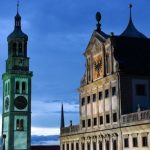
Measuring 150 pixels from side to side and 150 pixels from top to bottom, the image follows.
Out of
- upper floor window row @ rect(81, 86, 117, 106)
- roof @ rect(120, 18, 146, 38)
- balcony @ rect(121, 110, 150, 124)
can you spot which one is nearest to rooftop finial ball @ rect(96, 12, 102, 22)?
roof @ rect(120, 18, 146, 38)

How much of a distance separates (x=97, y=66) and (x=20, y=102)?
49992 millimetres

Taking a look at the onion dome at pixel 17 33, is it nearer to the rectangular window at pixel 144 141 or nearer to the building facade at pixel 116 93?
the building facade at pixel 116 93

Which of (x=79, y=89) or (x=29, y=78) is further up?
(x=29, y=78)

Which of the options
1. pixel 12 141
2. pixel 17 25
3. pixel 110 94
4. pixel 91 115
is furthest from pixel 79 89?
pixel 17 25

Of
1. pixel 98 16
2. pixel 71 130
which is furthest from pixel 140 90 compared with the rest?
pixel 71 130

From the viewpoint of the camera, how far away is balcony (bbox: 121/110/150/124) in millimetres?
57634

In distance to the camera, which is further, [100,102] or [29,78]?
[29,78]

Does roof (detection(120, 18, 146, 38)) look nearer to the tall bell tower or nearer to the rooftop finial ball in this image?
the rooftop finial ball

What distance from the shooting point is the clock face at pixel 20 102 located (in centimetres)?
11986

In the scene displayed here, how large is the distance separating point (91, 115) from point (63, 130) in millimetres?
13842

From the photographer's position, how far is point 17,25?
12850 cm

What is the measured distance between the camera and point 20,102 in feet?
395

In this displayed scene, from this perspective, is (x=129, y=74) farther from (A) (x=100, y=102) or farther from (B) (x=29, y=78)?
(B) (x=29, y=78)

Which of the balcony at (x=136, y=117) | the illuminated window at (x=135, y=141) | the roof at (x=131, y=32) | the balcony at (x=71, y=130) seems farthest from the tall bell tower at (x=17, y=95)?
the illuminated window at (x=135, y=141)
